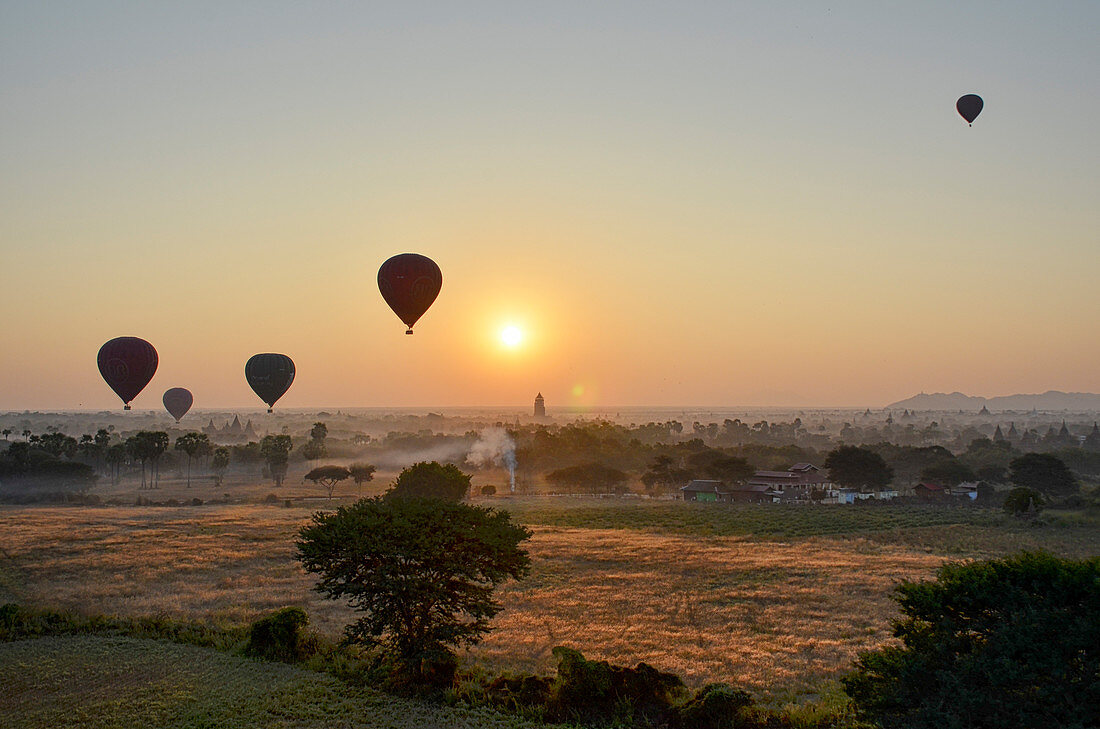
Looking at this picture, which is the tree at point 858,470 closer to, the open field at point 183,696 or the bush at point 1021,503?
the bush at point 1021,503

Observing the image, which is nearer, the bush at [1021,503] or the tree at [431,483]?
the tree at [431,483]

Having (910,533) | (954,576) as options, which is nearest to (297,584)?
(954,576)

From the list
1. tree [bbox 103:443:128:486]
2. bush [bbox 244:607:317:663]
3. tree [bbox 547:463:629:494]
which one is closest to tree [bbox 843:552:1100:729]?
bush [bbox 244:607:317:663]

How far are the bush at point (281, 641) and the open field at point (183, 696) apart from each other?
0.50 metres

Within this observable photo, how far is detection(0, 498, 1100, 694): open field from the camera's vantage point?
2284 cm

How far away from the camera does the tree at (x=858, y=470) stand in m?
89.4

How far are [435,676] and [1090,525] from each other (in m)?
58.8

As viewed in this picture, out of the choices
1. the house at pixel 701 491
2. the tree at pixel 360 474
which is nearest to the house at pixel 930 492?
the house at pixel 701 491

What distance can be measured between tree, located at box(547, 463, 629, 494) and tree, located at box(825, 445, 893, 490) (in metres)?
27.5

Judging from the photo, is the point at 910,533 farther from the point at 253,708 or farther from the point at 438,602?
the point at 253,708

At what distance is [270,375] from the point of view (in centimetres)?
6525

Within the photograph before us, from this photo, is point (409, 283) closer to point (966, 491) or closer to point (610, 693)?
point (610, 693)

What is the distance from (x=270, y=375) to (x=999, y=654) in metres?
62.5

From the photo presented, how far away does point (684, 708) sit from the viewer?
14.8 metres
